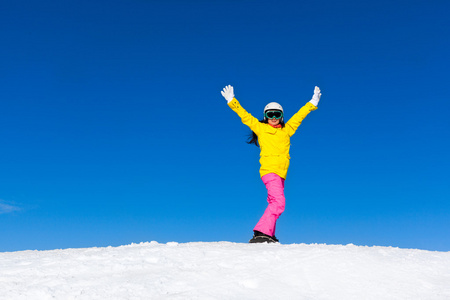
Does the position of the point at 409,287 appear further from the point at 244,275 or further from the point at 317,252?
the point at 244,275

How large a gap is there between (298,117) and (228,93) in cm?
158

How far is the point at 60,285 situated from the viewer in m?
4.36

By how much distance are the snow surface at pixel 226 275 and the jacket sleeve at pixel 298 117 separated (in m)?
3.29

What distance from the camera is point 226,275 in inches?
184

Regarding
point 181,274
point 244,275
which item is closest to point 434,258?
point 244,275

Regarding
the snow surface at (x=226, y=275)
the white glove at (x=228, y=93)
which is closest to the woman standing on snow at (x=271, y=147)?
the white glove at (x=228, y=93)

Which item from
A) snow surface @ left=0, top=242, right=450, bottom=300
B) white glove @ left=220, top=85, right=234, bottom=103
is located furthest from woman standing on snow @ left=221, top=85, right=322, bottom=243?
snow surface @ left=0, top=242, right=450, bottom=300

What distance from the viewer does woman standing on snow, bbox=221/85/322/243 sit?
7.69 m

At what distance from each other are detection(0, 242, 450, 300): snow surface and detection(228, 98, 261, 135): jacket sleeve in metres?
3.08

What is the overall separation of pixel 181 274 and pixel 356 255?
2.52m

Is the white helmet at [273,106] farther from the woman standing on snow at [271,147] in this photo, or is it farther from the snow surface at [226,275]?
the snow surface at [226,275]

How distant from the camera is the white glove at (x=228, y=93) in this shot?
27.8 feet

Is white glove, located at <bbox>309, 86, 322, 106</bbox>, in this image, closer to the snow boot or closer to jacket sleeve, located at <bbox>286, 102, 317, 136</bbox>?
jacket sleeve, located at <bbox>286, 102, 317, 136</bbox>

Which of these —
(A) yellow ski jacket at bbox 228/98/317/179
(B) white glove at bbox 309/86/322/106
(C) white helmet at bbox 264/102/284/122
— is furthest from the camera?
(B) white glove at bbox 309/86/322/106
